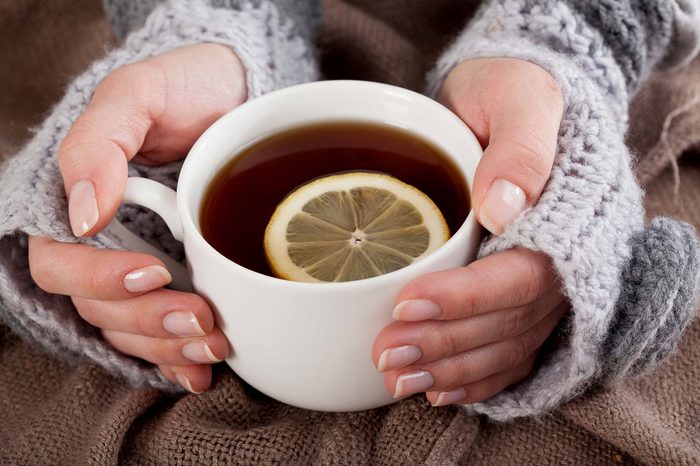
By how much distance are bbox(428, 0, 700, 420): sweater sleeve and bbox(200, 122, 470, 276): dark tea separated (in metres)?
0.09

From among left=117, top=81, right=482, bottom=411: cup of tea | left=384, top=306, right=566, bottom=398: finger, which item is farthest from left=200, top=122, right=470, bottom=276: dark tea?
left=384, top=306, right=566, bottom=398: finger

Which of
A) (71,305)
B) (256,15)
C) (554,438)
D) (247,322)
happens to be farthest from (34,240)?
(554,438)

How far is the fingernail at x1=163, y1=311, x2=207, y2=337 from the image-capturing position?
592mm

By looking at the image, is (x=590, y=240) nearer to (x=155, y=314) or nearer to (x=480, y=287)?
(x=480, y=287)

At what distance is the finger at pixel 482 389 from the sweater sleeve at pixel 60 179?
0.26m

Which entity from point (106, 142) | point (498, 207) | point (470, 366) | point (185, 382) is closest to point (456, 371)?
point (470, 366)

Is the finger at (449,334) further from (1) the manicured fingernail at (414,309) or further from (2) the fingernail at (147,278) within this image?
(2) the fingernail at (147,278)

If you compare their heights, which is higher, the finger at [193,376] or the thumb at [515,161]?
the thumb at [515,161]

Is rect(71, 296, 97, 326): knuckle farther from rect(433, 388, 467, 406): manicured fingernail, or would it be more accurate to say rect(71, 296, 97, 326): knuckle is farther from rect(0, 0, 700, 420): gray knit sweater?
rect(433, 388, 467, 406): manicured fingernail

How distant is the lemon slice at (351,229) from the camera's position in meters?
0.60

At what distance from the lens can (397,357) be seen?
1.84 feet

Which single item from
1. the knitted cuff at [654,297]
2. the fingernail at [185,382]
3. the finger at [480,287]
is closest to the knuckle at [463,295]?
the finger at [480,287]

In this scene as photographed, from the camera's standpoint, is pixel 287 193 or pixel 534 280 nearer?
pixel 534 280

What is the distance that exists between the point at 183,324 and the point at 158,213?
0.32 feet
